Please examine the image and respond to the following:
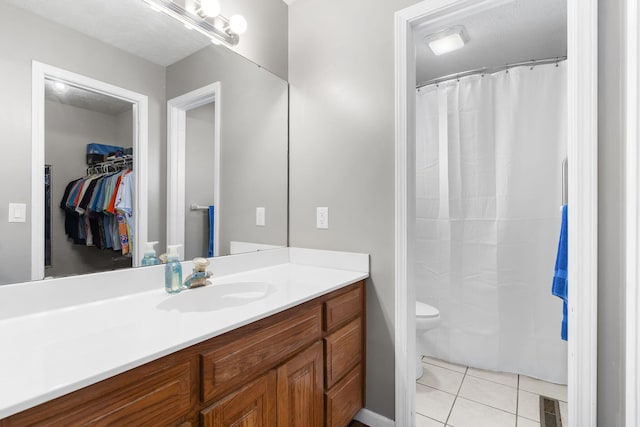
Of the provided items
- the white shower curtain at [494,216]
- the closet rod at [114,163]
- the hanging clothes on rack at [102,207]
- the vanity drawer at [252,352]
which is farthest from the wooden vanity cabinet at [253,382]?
the white shower curtain at [494,216]

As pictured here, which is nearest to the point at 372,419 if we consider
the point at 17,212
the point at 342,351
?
the point at 342,351

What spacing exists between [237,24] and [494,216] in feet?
6.49

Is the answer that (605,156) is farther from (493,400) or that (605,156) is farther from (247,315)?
(493,400)

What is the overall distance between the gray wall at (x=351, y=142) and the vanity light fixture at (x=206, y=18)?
0.43 meters

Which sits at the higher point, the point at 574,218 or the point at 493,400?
the point at 574,218

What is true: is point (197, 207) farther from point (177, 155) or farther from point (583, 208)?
point (583, 208)

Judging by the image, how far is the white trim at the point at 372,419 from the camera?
1.48 m

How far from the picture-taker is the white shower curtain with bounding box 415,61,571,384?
1999mm

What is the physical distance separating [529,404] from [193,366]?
1.94 m

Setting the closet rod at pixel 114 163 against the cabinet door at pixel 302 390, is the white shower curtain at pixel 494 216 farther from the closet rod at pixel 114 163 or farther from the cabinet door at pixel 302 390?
the closet rod at pixel 114 163

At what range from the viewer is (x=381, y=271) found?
4.97 ft

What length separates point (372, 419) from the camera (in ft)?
4.98

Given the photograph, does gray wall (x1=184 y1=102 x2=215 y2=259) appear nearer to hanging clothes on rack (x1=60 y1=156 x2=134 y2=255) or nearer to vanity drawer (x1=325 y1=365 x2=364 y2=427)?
hanging clothes on rack (x1=60 y1=156 x2=134 y2=255)
